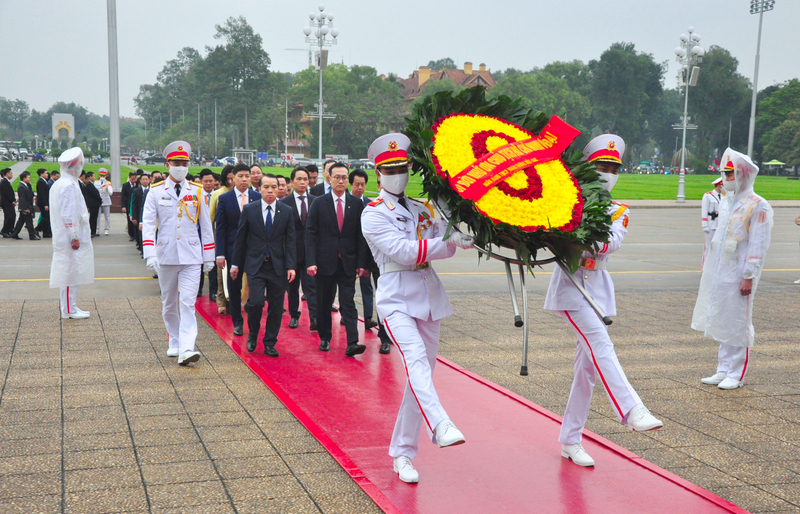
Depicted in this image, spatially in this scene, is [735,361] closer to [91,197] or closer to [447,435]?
[447,435]

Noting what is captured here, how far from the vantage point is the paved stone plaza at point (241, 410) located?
4.19 meters

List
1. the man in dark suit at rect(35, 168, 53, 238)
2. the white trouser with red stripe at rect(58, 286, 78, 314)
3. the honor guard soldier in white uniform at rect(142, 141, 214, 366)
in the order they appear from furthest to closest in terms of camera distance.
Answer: the man in dark suit at rect(35, 168, 53, 238), the white trouser with red stripe at rect(58, 286, 78, 314), the honor guard soldier in white uniform at rect(142, 141, 214, 366)

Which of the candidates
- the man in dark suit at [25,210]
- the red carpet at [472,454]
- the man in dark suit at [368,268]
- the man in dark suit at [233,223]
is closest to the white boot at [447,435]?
the red carpet at [472,454]

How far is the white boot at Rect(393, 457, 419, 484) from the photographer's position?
431 centimetres

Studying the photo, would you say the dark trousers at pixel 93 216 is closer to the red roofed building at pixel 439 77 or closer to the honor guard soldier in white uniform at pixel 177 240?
the honor guard soldier in white uniform at pixel 177 240

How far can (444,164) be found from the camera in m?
4.17

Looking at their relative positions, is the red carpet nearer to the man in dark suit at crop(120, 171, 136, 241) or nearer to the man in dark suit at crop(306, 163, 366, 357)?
the man in dark suit at crop(306, 163, 366, 357)

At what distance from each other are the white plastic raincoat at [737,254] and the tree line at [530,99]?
7095cm

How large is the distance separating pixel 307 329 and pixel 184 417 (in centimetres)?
362

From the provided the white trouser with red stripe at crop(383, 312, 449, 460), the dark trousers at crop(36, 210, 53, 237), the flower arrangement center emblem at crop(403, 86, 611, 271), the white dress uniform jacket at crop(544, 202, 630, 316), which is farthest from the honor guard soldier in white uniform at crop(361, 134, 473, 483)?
the dark trousers at crop(36, 210, 53, 237)

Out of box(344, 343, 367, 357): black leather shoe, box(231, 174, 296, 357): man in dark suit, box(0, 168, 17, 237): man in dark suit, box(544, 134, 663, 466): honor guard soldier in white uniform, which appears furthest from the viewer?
box(0, 168, 17, 237): man in dark suit

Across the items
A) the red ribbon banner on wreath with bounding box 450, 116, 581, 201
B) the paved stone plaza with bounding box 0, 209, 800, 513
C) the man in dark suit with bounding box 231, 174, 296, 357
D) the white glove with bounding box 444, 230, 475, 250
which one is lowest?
the paved stone plaza with bounding box 0, 209, 800, 513

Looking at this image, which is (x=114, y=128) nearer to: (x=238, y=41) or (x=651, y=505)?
(x=651, y=505)

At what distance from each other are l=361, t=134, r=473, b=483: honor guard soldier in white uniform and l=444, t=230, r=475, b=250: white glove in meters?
0.05
